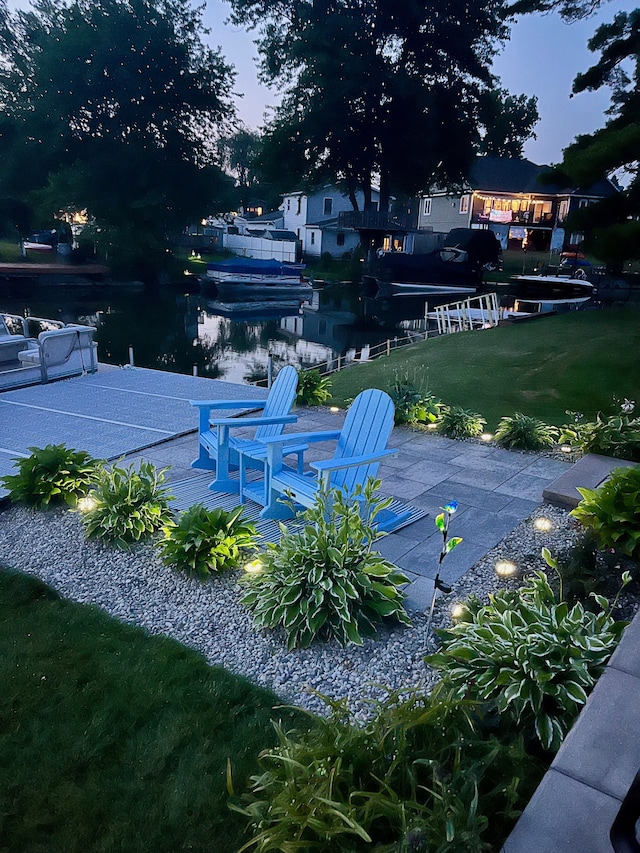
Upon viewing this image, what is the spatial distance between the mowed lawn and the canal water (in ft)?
8.90

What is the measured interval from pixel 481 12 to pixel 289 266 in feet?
46.6

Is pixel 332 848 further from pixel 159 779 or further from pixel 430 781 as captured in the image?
pixel 159 779

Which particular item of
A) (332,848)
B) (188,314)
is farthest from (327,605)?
(188,314)

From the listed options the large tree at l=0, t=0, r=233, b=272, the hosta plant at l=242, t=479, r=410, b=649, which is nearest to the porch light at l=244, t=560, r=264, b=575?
the hosta plant at l=242, t=479, r=410, b=649

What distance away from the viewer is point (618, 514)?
3.22 m

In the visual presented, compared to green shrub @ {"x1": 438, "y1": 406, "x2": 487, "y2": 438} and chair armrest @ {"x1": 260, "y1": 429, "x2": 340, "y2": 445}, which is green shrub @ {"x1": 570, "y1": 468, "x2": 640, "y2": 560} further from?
green shrub @ {"x1": 438, "y1": 406, "x2": 487, "y2": 438}

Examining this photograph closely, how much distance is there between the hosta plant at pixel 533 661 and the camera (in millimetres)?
2129

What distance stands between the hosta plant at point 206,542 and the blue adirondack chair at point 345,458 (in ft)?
1.34

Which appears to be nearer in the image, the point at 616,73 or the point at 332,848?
the point at 332,848

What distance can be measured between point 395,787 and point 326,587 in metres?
1.06

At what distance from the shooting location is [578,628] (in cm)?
241

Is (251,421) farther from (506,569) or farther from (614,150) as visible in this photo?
(614,150)

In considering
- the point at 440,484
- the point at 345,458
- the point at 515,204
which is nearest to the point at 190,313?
the point at 440,484

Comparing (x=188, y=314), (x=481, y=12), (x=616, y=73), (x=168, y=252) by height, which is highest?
(x=481, y=12)
